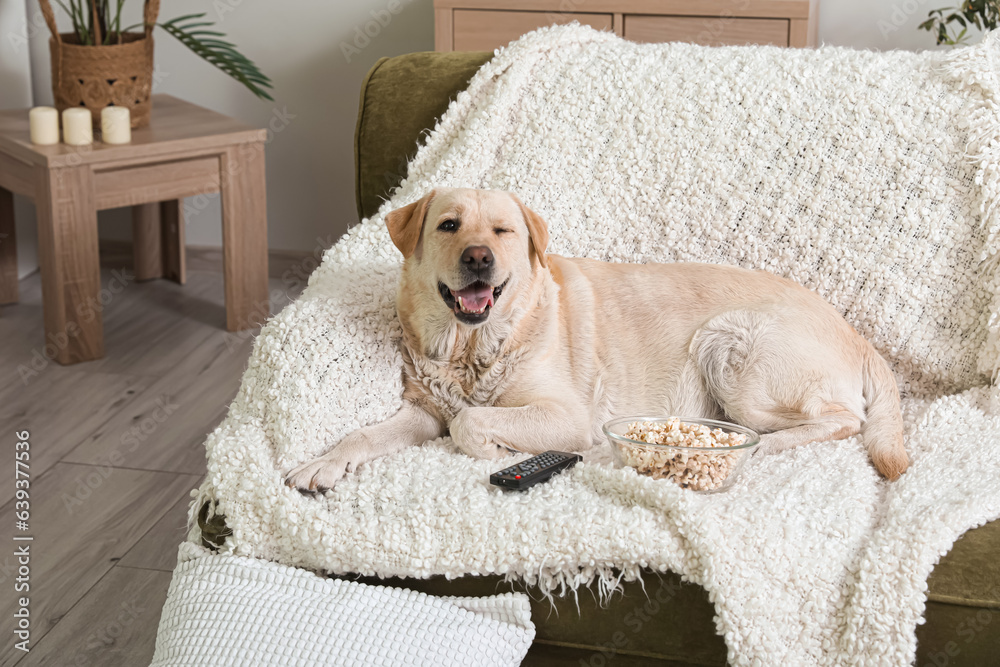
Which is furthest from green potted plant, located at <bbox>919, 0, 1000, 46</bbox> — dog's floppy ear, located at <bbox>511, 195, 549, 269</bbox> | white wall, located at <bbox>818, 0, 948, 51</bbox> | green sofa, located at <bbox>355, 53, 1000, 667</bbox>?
green sofa, located at <bbox>355, 53, 1000, 667</bbox>

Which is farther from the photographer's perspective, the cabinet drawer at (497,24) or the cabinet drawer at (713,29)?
the cabinet drawer at (497,24)

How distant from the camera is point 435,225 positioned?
2.00m

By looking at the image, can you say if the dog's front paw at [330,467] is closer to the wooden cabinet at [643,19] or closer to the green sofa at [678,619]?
the green sofa at [678,619]

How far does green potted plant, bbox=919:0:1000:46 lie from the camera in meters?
3.28

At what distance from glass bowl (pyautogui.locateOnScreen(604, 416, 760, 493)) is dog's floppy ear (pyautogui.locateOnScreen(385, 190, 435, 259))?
1.99ft

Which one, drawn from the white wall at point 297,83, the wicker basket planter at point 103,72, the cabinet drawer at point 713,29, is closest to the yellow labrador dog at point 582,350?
the cabinet drawer at point 713,29

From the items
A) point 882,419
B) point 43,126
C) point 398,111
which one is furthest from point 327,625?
point 43,126

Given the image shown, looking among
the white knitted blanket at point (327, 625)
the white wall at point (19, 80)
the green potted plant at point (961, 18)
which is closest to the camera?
the white knitted blanket at point (327, 625)

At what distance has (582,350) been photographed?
2.18 meters

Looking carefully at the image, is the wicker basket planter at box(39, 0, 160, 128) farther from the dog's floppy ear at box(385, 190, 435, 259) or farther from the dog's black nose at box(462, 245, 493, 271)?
the dog's black nose at box(462, 245, 493, 271)

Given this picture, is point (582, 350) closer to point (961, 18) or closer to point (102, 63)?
point (961, 18)

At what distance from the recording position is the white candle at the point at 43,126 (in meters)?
3.51

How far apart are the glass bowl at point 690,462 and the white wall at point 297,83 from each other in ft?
9.88

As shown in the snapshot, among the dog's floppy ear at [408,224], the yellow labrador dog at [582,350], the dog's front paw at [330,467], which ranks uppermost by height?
the dog's floppy ear at [408,224]
